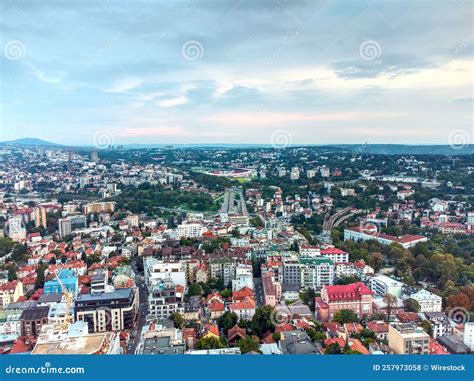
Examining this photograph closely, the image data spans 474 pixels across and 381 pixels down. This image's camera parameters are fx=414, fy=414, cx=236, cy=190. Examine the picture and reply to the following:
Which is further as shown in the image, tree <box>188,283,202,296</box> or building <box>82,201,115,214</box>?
building <box>82,201,115,214</box>

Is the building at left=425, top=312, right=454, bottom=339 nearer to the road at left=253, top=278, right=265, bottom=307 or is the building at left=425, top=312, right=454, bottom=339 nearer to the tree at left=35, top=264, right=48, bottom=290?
the road at left=253, top=278, right=265, bottom=307

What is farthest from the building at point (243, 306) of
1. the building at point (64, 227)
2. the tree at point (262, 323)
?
the building at point (64, 227)

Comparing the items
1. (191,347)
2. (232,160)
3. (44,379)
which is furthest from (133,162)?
(44,379)

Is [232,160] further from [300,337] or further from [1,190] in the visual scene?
[300,337]

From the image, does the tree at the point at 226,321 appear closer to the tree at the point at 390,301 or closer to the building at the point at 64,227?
the tree at the point at 390,301

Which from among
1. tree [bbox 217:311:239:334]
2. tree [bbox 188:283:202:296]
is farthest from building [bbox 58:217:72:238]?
tree [bbox 217:311:239:334]

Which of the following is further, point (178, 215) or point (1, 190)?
point (178, 215)
